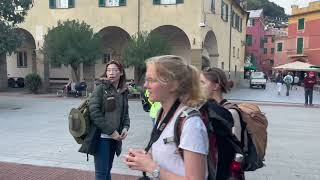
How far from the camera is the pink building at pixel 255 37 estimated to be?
68.6 meters

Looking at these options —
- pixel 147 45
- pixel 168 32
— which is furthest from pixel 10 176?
pixel 168 32

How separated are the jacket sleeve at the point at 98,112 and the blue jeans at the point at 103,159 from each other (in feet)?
0.47

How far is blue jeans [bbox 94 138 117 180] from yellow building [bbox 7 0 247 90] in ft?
61.8

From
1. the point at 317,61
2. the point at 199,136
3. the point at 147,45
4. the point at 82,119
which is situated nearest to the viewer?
the point at 199,136

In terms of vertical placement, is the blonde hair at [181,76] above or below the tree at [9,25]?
below

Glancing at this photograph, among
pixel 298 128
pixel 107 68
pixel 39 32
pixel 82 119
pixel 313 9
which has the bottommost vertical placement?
pixel 298 128

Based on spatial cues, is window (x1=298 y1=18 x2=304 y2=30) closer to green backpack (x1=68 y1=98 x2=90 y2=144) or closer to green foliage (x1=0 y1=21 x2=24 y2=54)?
green foliage (x1=0 y1=21 x2=24 y2=54)

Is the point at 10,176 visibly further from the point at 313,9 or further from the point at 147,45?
the point at 313,9

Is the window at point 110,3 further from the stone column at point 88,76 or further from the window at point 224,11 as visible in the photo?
the window at point 224,11

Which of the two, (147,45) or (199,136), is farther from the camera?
(147,45)

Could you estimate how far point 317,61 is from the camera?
4509 cm

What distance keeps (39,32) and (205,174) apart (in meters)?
25.9

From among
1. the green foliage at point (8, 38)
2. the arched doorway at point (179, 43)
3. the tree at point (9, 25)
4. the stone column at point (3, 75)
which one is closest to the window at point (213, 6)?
the arched doorway at point (179, 43)

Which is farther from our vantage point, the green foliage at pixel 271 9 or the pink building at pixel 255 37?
the green foliage at pixel 271 9
